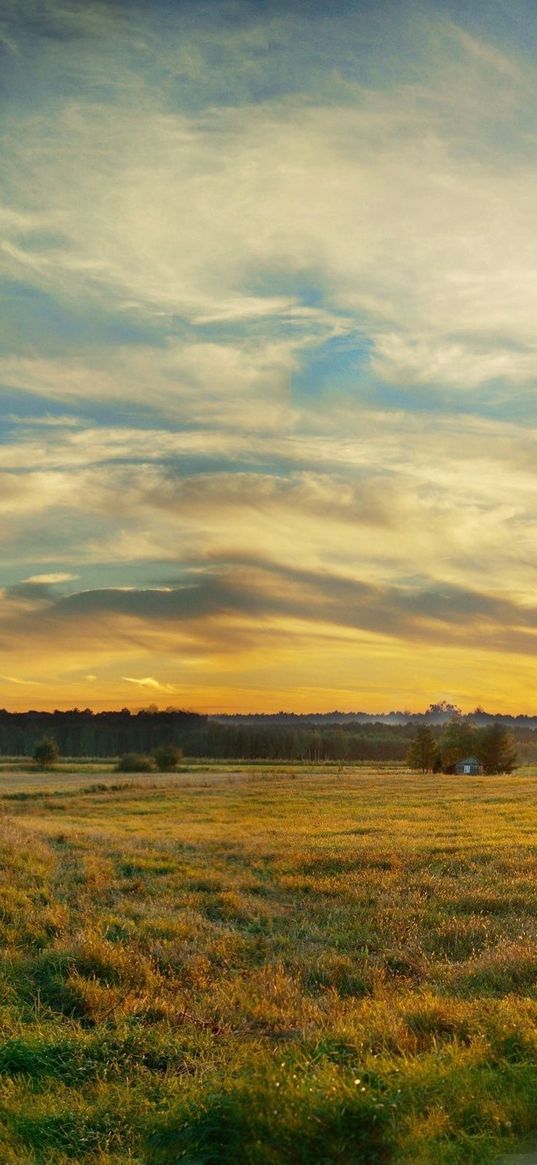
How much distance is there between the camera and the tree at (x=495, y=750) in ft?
370

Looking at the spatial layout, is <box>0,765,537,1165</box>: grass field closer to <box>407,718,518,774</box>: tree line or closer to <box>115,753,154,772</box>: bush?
<box>115,753,154,772</box>: bush

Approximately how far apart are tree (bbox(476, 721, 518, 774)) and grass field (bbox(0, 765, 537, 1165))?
88584 mm

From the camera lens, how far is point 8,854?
2259cm

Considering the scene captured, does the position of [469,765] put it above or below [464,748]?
below

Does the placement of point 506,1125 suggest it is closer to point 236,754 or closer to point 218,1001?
point 218,1001

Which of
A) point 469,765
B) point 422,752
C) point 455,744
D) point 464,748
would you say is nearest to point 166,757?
point 422,752

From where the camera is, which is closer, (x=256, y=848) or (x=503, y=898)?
(x=503, y=898)

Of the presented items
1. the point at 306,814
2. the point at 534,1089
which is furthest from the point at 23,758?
the point at 534,1089

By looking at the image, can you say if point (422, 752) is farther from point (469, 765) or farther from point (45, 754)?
point (45, 754)

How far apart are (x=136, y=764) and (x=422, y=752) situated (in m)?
33.5

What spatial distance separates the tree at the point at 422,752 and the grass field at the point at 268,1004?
298 ft

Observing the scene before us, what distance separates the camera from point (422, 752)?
11694 cm

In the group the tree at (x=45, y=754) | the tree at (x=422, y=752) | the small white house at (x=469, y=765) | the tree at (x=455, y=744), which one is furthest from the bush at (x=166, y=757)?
the small white house at (x=469, y=765)

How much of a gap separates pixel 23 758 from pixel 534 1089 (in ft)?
439
